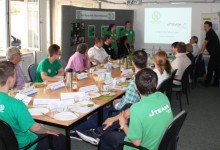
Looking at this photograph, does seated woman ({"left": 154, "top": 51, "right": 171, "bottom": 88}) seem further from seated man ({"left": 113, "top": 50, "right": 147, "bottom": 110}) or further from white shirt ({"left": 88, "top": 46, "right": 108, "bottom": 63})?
white shirt ({"left": 88, "top": 46, "right": 108, "bottom": 63})

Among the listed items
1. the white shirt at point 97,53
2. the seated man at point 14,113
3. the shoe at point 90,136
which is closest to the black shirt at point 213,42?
the white shirt at point 97,53

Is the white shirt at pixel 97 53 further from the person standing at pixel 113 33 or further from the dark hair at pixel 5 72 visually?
the dark hair at pixel 5 72

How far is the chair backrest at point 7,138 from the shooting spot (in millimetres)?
2016

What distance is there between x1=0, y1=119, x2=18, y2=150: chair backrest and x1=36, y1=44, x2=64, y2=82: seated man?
6.92ft

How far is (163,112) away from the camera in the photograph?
2.17 meters

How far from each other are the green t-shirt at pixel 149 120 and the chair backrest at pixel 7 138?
0.85m

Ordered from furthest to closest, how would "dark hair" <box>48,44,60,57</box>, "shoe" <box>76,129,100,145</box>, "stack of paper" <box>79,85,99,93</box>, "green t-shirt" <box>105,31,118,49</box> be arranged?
"green t-shirt" <box>105,31,118,49</box> → "dark hair" <box>48,44,60,57</box> → "stack of paper" <box>79,85,99,93</box> → "shoe" <box>76,129,100,145</box>

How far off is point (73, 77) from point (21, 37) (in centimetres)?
409

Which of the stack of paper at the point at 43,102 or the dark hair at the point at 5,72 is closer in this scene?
the dark hair at the point at 5,72

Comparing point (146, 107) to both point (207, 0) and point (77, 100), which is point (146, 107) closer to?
point (77, 100)

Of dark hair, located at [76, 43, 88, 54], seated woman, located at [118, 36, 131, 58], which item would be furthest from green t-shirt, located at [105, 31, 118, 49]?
dark hair, located at [76, 43, 88, 54]

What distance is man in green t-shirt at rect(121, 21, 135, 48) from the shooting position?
953cm

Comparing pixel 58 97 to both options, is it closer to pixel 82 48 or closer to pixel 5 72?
pixel 5 72

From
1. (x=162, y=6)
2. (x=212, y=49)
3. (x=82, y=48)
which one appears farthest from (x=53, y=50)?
(x=162, y=6)
